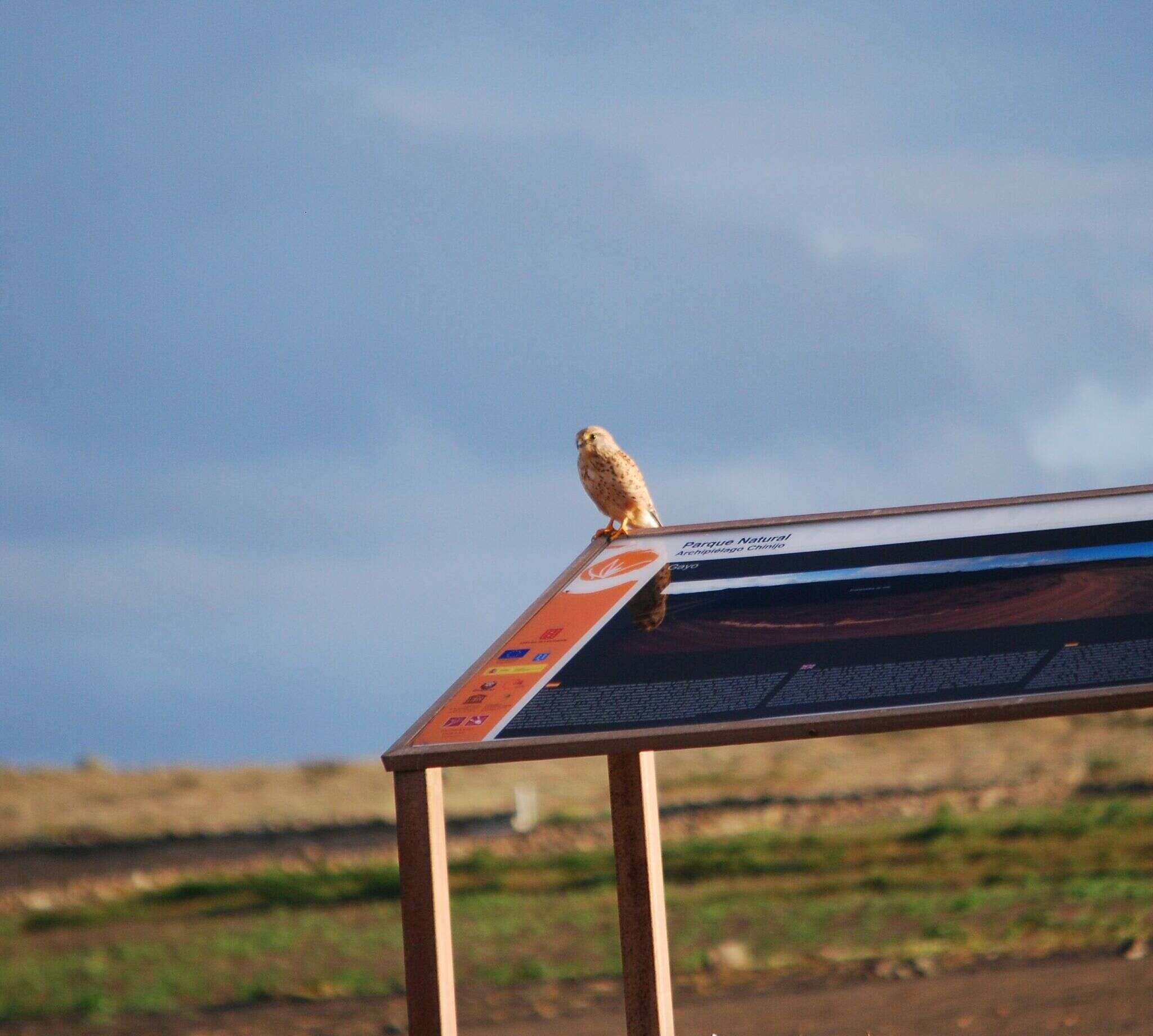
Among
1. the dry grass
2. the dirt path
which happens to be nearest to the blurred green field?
the dirt path

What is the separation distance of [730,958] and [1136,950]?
7.47 feet

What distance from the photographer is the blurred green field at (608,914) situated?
896 cm

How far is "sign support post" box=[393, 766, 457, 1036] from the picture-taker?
3.76 m

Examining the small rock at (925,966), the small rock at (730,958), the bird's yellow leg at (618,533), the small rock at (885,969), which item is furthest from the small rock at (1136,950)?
the bird's yellow leg at (618,533)

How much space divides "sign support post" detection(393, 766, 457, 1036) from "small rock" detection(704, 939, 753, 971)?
5.29 meters

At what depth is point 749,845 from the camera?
11578mm

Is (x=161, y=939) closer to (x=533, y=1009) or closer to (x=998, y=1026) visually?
(x=533, y=1009)

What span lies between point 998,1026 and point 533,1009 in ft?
8.19

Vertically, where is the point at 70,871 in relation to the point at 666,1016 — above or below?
above

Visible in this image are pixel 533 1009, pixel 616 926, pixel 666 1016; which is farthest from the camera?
pixel 616 926

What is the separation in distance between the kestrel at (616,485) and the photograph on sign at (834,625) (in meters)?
0.79

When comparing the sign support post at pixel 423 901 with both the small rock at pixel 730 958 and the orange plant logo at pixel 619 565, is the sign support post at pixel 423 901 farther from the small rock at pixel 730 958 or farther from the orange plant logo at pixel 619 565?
the small rock at pixel 730 958

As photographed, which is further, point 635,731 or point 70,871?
point 70,871

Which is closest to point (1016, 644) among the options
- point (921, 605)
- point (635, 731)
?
point (921, 605)
